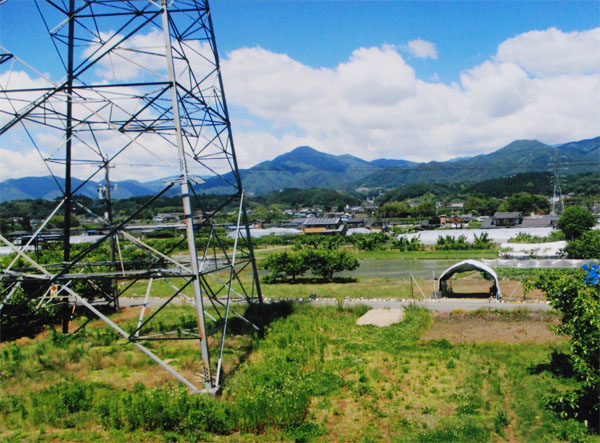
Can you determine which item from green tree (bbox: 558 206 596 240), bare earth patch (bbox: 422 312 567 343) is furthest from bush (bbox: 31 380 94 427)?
green tree (bbox: 558 206 596 240)

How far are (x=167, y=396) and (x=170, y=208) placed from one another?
353 ft

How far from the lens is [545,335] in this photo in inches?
610

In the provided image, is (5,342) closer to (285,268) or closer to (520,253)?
(285,268)

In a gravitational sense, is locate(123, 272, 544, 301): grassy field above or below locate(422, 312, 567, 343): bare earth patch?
below

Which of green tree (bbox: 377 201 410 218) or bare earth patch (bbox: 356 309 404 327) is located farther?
green tree (bbox: 377 201 410 218)

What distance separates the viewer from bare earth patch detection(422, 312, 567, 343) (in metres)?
15.3

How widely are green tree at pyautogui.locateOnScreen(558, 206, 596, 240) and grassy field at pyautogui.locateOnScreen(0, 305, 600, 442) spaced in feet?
138

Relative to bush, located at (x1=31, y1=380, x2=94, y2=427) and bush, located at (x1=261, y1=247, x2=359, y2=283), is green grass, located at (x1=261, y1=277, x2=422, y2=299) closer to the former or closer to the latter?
bush, located at (x1=261, y1=247, x2=359, y2=283)

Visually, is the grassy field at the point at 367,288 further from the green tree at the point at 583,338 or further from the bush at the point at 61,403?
the bush at the point at 61,403

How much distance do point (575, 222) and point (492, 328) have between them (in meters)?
43.6

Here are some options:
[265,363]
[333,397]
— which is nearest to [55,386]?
[265,363]

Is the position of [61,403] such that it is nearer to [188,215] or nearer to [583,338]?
[188,215]

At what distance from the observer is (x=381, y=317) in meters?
18.6

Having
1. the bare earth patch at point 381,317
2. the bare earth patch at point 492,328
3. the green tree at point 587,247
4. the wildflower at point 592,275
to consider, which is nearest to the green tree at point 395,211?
the green tree at point 587,247
